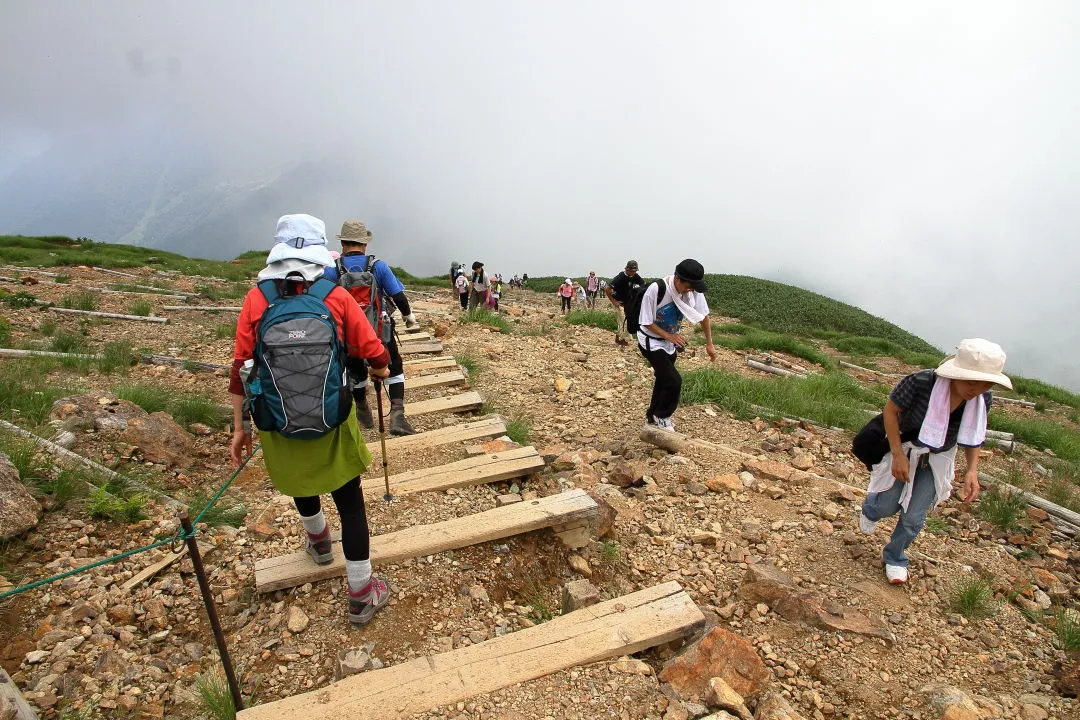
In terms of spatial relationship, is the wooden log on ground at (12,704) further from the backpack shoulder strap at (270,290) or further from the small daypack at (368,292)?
the small daypack at (368,292)

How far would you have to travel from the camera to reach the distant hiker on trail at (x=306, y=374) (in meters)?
2.46

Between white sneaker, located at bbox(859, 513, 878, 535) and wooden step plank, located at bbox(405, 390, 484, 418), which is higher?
wooden step plank, located at bbox(405, 390, 484, 418)

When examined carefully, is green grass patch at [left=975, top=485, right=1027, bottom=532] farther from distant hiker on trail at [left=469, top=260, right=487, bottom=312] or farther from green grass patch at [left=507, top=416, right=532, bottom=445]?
distant hiker on trail at [left=469, top=260, right=487, bottom=312]

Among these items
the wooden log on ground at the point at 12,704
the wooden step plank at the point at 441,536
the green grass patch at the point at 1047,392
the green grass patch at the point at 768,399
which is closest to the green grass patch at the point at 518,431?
the wooden step plank at the point at 441,536

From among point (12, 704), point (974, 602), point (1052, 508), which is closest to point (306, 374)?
point (12, 704)

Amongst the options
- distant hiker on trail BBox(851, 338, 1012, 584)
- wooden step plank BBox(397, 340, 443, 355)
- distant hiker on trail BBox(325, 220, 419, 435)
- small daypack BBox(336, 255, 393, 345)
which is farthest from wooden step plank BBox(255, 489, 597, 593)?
wooden step plank BBox(397, 340, 443, 355)

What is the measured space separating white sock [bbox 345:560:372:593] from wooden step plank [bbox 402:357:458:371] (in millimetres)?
5079

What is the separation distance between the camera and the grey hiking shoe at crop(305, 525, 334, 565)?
3281 millimetres

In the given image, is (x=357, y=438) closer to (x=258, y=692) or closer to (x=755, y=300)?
(x=258, y=692)

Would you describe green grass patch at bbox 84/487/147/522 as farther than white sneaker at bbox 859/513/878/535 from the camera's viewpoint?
No

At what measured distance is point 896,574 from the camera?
380 cm

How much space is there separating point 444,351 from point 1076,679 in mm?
8015

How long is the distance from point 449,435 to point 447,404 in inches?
37.3

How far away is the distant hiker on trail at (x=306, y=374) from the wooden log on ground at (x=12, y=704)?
3.83ft
